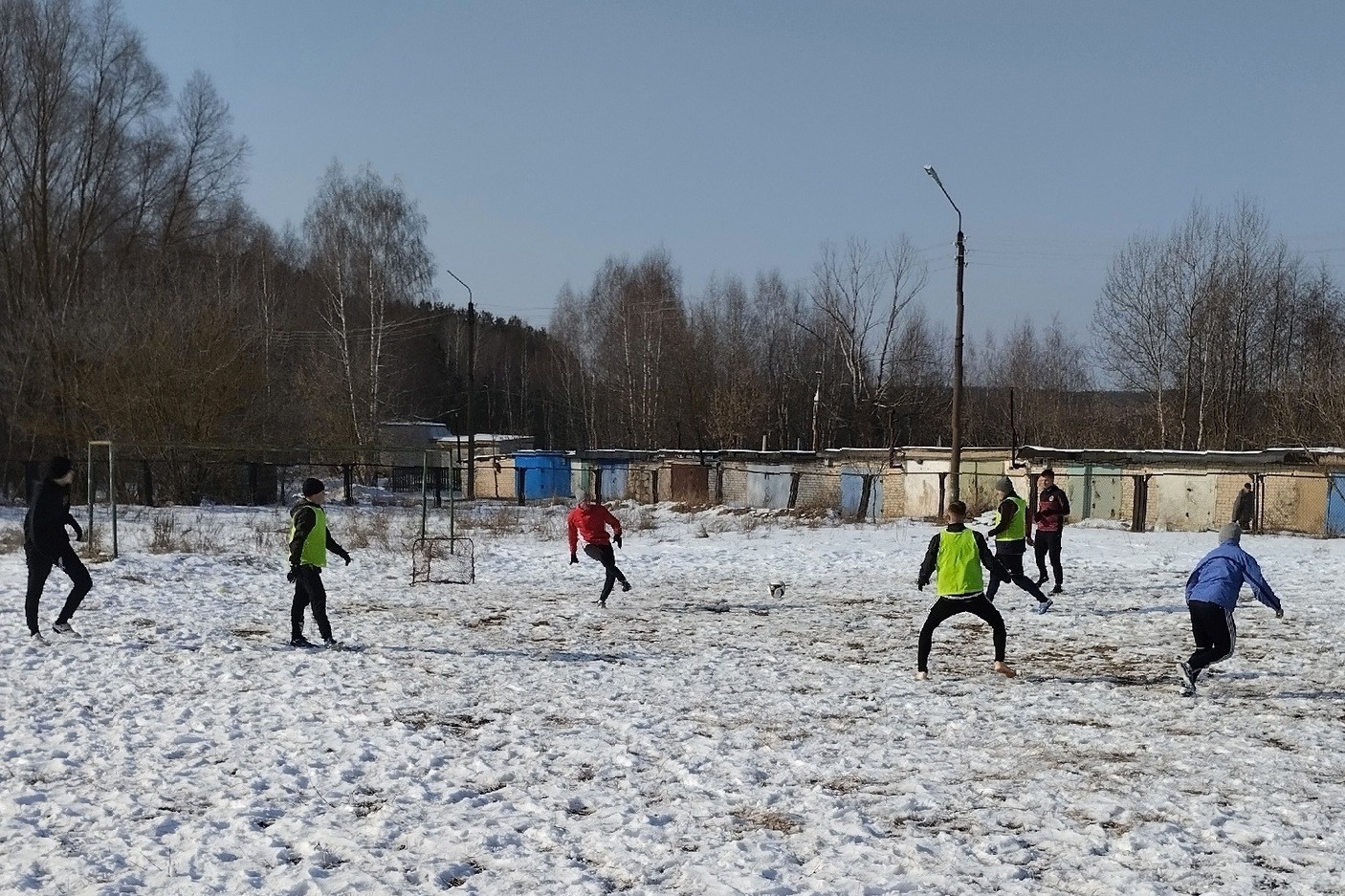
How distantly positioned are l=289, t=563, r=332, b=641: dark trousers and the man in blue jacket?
8062 millimetres

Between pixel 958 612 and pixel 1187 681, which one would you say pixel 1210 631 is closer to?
pixel 1187 681

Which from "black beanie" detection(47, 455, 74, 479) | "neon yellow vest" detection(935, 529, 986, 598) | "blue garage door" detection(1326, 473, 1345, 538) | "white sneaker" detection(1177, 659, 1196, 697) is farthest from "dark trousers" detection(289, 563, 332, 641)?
"blue garage door" detection(1326, 473, 1345, 538)

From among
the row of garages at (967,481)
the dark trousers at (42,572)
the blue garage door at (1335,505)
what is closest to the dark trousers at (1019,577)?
the row of garages at (967,481)

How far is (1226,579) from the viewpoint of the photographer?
356 inches

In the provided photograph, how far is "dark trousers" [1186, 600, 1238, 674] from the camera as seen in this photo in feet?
29.7

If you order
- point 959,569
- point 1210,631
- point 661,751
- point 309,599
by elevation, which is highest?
point 959,569

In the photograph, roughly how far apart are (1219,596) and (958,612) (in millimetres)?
2138

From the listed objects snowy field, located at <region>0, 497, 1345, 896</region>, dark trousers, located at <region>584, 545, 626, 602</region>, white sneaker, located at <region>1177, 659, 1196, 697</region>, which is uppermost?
dark trousers, located at <region>584, 545, 626, 602</region>

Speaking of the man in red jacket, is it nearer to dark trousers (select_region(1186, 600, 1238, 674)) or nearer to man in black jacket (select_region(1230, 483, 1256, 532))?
dark trousers (select_region(1186, 600, 1238, 674))

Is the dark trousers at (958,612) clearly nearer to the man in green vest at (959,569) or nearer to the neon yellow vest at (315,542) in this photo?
the man in green vest at (959,569)

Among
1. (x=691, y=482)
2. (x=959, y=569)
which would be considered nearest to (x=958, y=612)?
(x=959, y=569)

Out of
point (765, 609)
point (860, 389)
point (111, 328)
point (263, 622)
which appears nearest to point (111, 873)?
point (263, 622)

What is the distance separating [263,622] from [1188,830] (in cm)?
1040

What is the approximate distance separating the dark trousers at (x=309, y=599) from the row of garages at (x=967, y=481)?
1585cm
